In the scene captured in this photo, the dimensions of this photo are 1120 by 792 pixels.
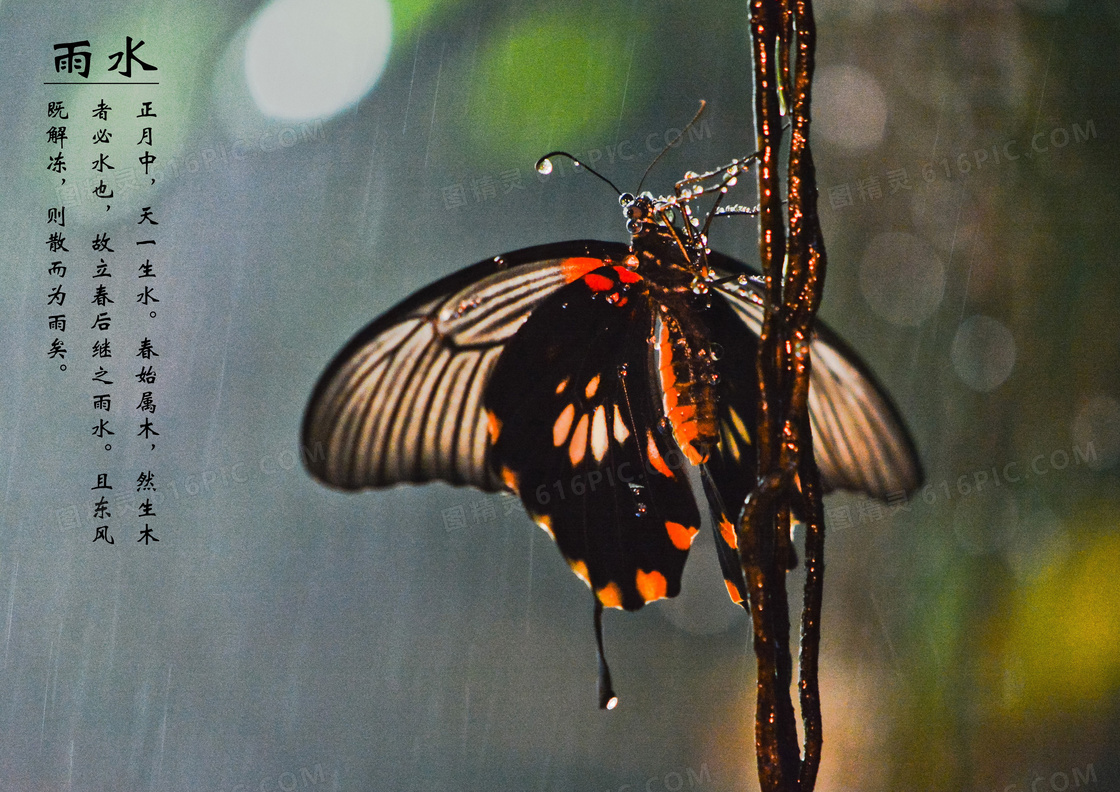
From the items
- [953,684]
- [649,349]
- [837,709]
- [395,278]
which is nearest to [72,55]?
[395,278]

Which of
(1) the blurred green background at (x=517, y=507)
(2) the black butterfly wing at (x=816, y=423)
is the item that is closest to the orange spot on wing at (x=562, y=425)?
(2) the black butterfly wing at (x=816, y=423)

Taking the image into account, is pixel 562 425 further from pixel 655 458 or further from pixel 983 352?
pixel 983 352

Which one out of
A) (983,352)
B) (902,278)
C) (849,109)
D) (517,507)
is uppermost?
(849,109)

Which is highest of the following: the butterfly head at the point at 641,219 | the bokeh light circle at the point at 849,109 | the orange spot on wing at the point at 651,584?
the bokeh light circle at the point at 849,109

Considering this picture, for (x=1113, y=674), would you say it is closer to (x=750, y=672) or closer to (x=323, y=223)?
(x=750, y=672)

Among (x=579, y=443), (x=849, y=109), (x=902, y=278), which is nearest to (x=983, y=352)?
(x=902, y=278)

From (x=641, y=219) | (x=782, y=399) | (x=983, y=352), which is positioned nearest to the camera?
(x=782, y=399)

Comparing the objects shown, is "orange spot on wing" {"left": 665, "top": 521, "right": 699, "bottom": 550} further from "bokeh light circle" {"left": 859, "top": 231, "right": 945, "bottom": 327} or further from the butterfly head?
"bokeh light circle" {"left": 859, "top": 231, "right": 945, "bottom": 327}

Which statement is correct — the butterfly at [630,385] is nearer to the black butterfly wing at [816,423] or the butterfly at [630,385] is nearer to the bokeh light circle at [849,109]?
the black butterfly wing at [816,423]
